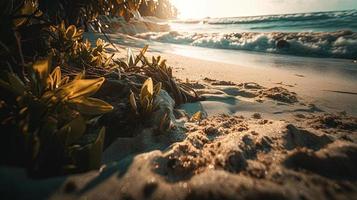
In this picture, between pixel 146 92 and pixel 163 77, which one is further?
pixel 163 77

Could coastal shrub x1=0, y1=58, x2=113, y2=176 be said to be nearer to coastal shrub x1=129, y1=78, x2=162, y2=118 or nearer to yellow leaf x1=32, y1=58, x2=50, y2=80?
yellow leaf x1=32, y1=58, x2=50, y2=80

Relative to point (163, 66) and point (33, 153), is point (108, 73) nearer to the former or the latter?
point (163, 66)

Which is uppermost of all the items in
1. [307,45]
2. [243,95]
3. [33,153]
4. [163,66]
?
[33,153]

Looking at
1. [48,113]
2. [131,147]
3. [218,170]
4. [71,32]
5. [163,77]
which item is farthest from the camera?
[163,77]

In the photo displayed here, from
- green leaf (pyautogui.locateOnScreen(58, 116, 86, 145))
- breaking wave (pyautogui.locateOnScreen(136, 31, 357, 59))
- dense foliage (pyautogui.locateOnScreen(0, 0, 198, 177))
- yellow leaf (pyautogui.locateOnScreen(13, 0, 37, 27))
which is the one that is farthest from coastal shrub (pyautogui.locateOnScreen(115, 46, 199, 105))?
breaking wave (pyautogui.locateOnScreen(136, 31, 357, 59))

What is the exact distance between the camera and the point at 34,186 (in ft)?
3.21

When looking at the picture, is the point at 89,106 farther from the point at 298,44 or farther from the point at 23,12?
the point at 298,44

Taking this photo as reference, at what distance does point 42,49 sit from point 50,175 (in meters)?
1.39

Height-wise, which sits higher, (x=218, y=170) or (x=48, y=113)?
(x=48, y=113)

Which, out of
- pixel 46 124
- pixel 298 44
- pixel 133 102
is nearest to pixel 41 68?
pixel 46 124

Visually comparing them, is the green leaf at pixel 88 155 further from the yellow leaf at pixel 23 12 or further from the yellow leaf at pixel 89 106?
the yellow leaf at pixel 23 12

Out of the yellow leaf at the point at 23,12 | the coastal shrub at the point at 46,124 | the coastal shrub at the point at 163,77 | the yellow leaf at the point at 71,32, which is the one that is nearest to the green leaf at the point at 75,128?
the coastal shrub at the point at 46,124

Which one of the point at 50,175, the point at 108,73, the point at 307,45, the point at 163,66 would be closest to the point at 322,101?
the point at 163,66

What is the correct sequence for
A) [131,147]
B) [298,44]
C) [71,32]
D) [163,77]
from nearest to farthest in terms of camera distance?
[131,147], [71,32], [163,77], [298,44]
